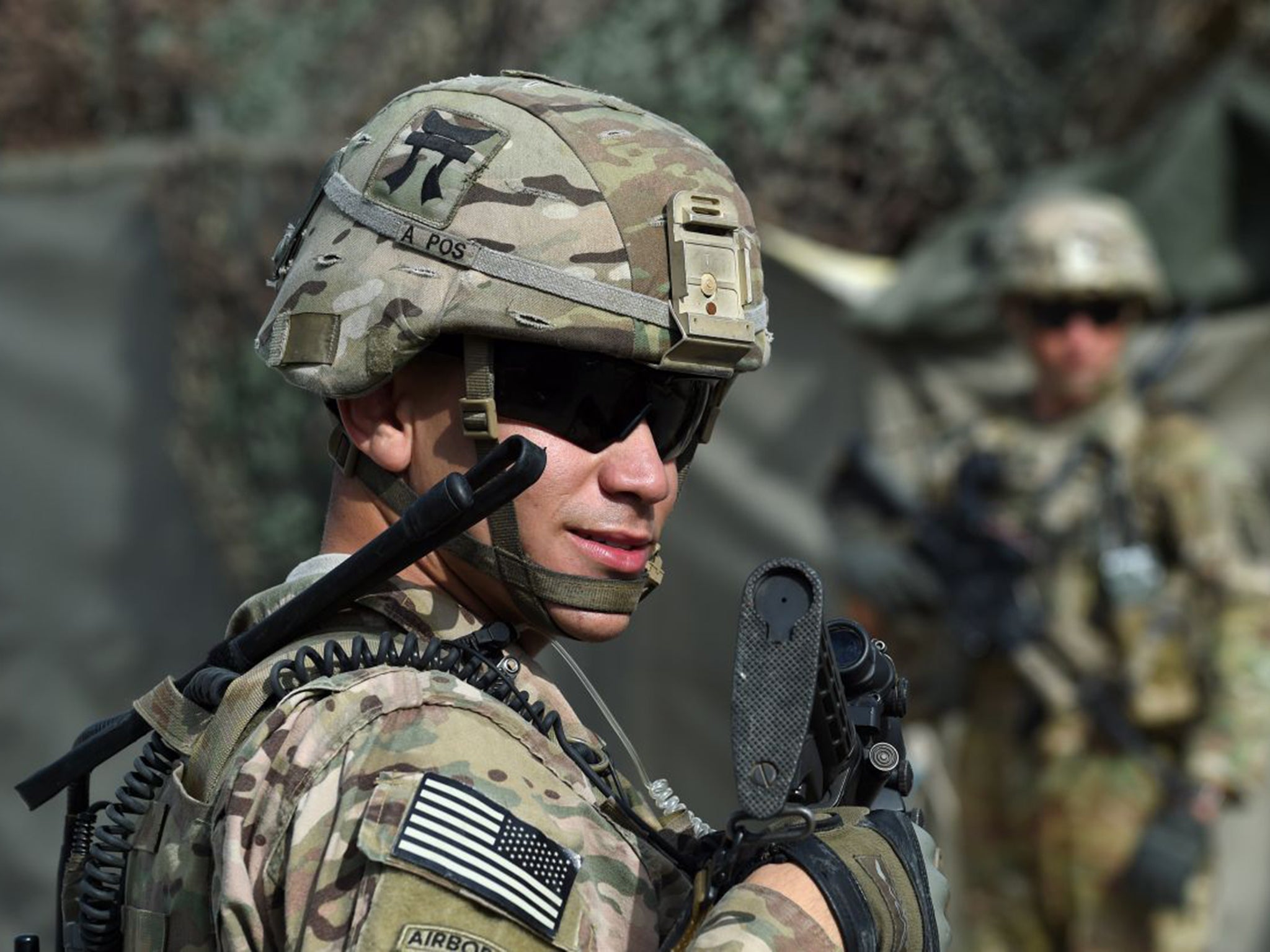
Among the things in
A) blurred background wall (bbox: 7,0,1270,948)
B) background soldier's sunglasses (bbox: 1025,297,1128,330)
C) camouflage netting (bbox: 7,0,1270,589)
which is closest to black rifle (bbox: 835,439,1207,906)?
background soldier's sunglasses (bbox: 1025,297,1128,330)

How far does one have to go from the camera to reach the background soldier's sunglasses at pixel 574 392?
2.30m

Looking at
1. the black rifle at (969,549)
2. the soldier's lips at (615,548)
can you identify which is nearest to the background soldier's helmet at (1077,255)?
the black rifle at (969,549)

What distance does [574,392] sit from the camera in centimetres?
231

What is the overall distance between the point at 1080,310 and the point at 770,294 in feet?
3.66

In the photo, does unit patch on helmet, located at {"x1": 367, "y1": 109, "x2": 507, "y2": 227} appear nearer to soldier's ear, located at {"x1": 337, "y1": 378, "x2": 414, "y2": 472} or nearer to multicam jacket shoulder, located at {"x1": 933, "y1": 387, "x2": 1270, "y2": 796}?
soldier's ear, located at {"x1": 337, "y1": 378, "x2": 414, "y2": 472}

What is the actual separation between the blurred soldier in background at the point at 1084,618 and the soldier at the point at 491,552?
3.99m

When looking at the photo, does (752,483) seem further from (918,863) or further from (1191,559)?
(918,863)

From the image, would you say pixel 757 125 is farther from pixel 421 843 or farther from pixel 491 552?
pixel 421 843

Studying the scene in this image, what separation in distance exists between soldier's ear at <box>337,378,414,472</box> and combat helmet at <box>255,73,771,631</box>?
0.09 ft

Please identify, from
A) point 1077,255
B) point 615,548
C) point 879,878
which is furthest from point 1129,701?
point 879,878

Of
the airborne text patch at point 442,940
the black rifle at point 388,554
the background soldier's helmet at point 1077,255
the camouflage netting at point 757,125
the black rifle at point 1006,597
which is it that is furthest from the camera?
the camouflage netting at point 757,125

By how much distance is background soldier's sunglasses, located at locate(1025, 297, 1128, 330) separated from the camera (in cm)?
669

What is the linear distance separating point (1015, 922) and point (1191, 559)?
1219 millimetres

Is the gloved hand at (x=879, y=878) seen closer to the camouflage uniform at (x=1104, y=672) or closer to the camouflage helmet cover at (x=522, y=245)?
the camouflage helmet cover at (x=522, y=245)
